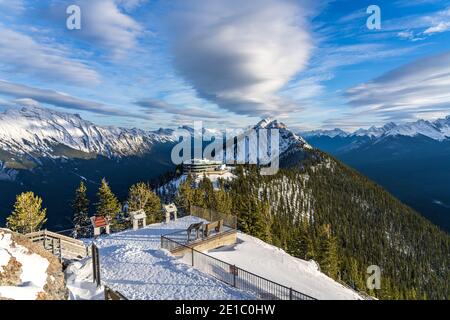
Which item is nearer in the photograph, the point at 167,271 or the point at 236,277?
the point at 236,277

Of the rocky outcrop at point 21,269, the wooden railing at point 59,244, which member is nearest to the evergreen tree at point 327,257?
the wooden railing at point 59,244

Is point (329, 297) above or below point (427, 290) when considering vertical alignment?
above

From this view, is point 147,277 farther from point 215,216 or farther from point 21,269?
point 215,216

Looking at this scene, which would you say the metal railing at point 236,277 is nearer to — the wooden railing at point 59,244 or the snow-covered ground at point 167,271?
the snow-covered ground at point 167,271

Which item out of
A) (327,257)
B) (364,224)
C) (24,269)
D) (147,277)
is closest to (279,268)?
(147,277)

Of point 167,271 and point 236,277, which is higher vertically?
point 167,271
